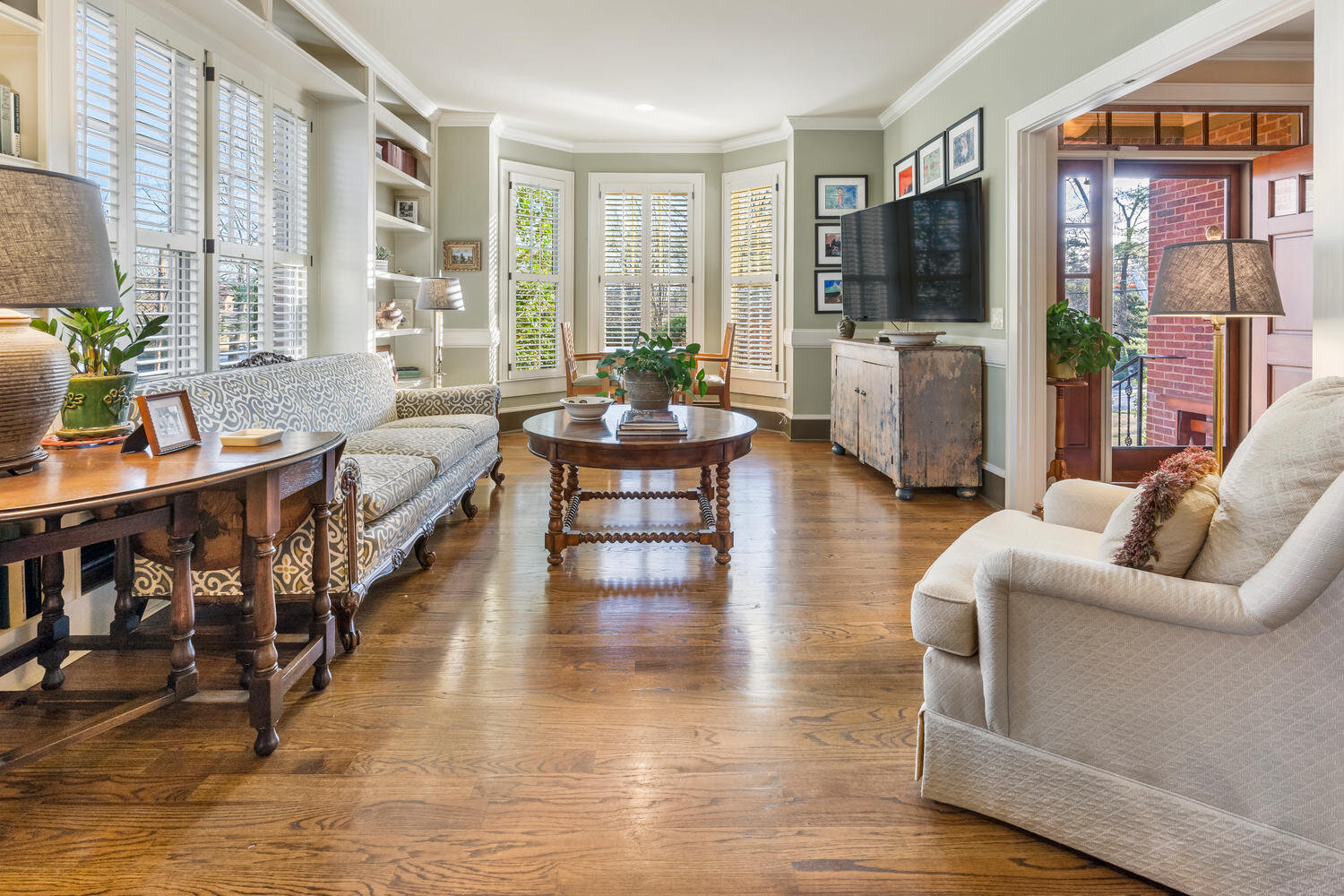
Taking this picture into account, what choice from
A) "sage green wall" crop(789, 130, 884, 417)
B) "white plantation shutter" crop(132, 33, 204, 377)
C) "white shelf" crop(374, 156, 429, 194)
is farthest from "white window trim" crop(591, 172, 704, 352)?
"white plantation shutter" crop(132, 33, 204, 377)

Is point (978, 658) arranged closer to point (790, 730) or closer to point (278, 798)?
point (790, 730)

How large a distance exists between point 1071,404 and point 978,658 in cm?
407

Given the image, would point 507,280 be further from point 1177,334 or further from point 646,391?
point 1177,334

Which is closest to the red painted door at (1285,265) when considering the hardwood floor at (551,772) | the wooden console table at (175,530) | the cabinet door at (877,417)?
the cabinet door at (877,417)

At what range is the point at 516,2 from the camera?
173 inches

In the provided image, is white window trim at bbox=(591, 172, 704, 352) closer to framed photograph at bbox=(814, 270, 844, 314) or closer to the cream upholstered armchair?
framed photograph at bbox=(814, 270, 844, 314)

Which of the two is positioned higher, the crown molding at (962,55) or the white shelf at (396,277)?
the crown molding at (962,55)

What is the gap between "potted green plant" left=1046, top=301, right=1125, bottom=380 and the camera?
4.28 m

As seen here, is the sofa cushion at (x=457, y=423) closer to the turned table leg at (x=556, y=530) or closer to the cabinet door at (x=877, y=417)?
the turned table leg at (x=556, y=530)

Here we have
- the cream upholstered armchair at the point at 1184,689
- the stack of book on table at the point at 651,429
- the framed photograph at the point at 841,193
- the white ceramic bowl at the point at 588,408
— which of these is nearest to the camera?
the cream upholstered armchair at the point at 1184,689

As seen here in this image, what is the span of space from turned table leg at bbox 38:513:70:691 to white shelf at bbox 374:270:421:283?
344 cm

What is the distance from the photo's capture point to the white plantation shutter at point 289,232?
4.60m

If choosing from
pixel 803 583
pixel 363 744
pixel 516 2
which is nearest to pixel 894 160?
pixel 516 2

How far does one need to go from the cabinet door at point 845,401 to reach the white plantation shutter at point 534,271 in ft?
8.74
